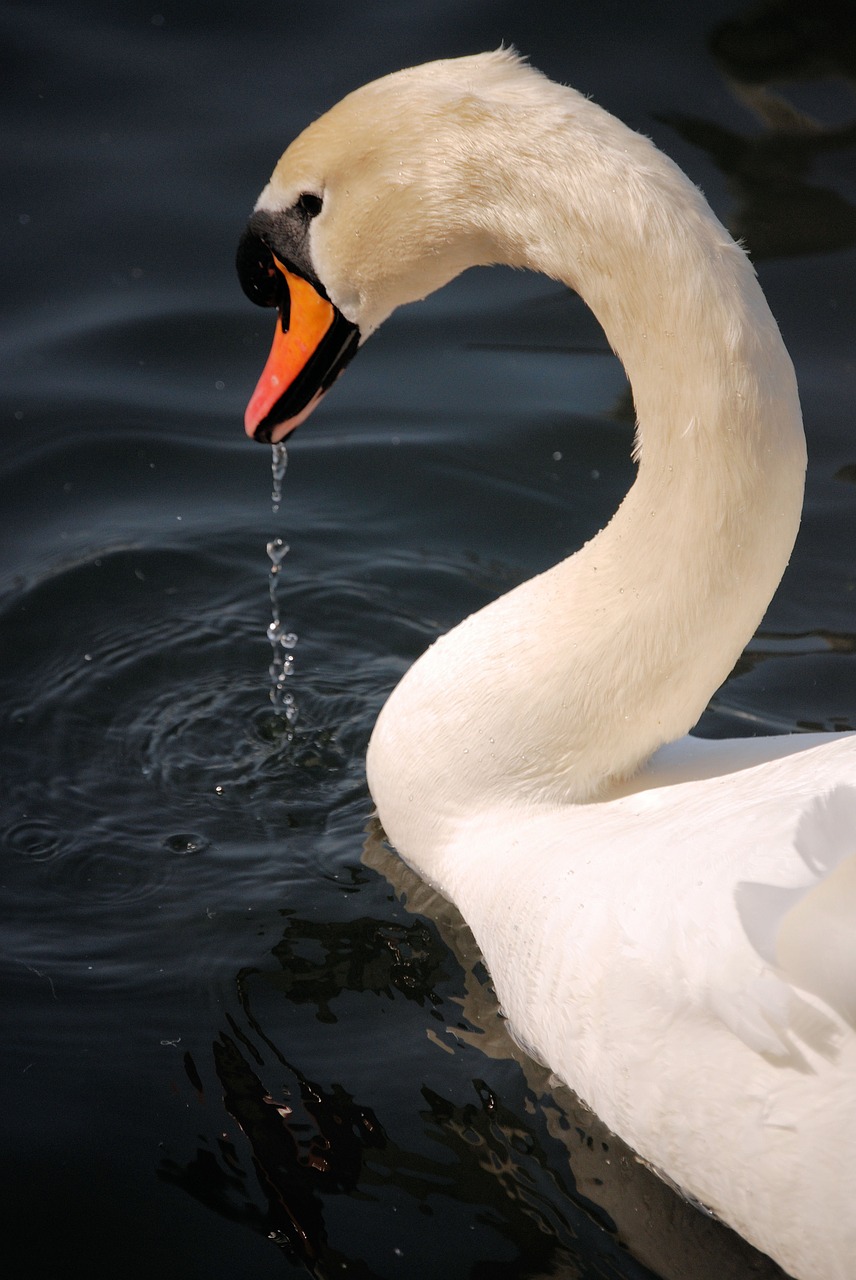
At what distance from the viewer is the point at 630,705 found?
10.4 feet

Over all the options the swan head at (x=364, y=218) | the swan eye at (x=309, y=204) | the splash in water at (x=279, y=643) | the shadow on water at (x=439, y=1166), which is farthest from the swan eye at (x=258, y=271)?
the shadow on water at (x=439, y=1166)

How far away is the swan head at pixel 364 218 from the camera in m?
2.96

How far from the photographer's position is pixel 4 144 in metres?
6.76

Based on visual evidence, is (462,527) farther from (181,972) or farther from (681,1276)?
(681,1276)

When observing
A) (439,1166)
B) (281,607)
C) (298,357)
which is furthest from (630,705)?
(281,607)

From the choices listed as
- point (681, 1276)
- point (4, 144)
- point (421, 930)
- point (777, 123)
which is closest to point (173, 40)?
point (4, 144)

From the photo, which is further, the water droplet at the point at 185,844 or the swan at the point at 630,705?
the water droplet at the point at 185,844

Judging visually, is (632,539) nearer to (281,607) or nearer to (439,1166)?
(439,1166)

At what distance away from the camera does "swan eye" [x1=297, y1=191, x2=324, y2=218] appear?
10.6 ft

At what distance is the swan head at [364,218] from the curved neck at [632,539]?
117 mm

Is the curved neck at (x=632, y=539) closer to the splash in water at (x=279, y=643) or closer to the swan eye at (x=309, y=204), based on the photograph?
the swan eye at (x=309, y=204)

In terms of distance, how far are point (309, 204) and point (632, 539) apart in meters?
0.98

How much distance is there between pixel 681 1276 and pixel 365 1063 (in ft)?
2.42

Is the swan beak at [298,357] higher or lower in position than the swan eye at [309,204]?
lower
